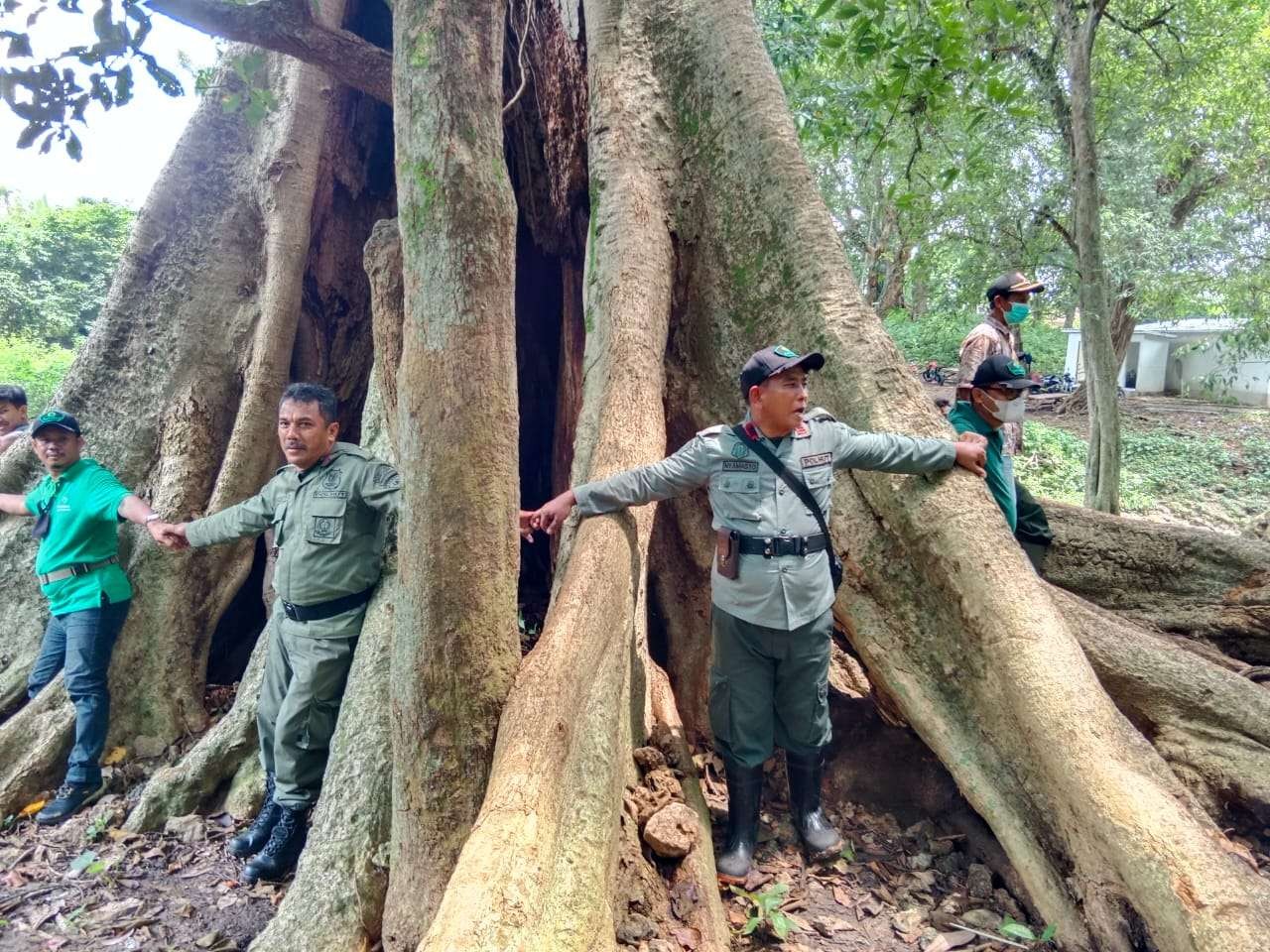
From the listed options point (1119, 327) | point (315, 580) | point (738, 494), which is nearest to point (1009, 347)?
point (738, 494)

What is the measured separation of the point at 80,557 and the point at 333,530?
5.80 feet

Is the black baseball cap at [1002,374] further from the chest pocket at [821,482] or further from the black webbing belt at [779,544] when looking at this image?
the black webbing belt at [779,544]

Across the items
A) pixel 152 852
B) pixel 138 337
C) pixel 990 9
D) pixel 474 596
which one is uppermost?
pixel 990 9

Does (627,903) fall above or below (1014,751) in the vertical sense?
below

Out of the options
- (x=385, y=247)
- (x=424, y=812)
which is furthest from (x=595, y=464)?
(x=385, y=247)

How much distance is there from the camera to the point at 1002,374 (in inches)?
133

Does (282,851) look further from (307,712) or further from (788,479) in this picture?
(788,479)

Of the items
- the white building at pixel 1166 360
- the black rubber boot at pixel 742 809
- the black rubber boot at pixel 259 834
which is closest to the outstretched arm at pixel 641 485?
the black rubber boot at pixel 742 809

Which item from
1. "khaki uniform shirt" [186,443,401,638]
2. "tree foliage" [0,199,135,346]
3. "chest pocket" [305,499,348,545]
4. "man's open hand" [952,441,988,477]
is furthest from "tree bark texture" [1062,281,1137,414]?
"tree foliage" [0,199,135,346]

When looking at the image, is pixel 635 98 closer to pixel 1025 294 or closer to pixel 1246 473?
pixel 1025 294

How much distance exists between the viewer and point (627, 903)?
8.00ft

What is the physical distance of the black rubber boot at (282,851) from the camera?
309 cm

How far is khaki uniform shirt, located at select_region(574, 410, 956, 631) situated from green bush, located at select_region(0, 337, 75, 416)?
15.1 meters

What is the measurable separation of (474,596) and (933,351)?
2561 cm
